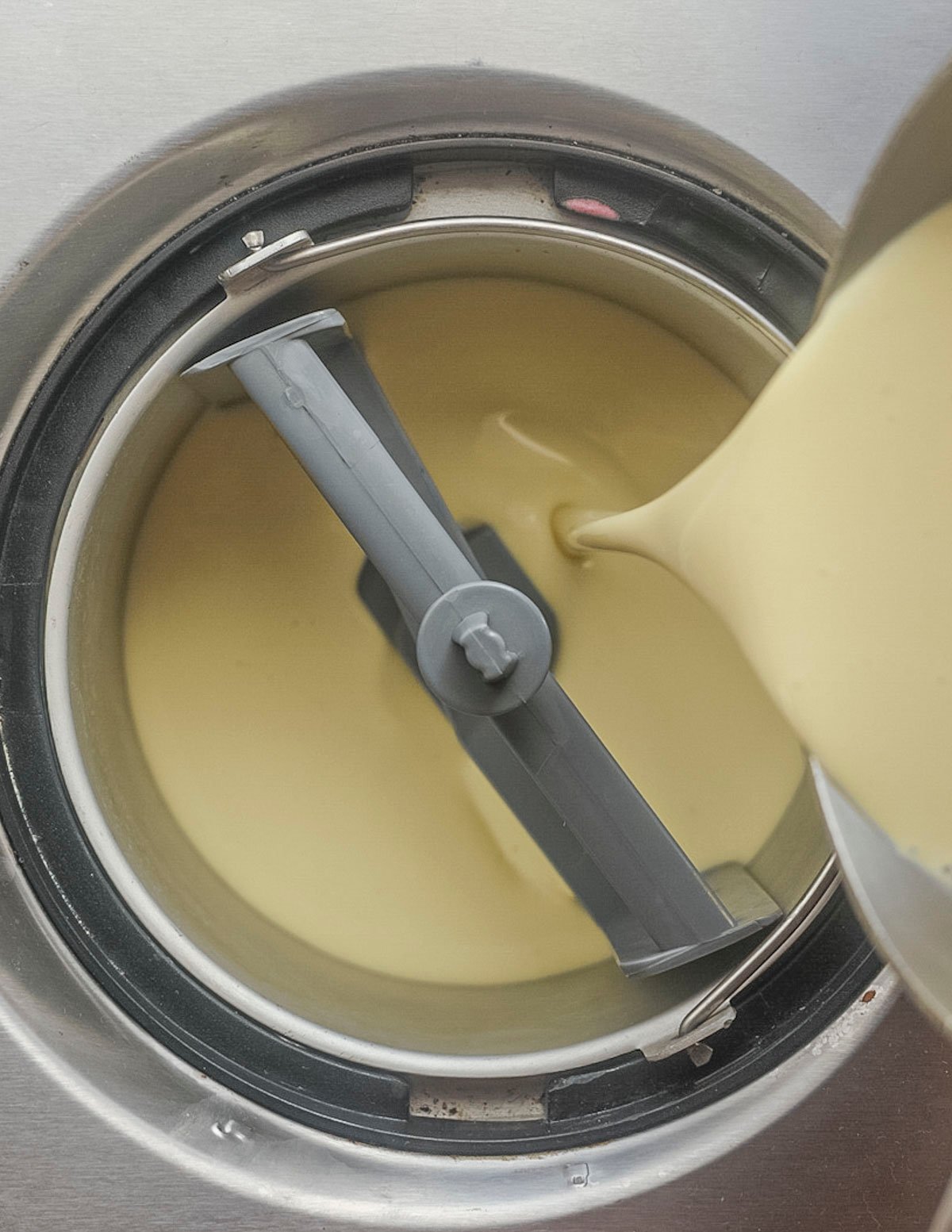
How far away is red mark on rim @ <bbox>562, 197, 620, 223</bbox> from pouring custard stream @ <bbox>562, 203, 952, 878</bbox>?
0.19 metres

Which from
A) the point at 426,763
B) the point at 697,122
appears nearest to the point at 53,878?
the point at 426,763

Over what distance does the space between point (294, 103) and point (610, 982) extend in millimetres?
657

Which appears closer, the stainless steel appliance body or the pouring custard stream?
the pouring custard stream

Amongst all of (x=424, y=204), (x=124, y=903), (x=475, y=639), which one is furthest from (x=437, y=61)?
(x=124, y=903)

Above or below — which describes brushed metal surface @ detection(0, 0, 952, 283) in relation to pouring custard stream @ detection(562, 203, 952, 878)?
above

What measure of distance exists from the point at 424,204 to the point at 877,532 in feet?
1.18

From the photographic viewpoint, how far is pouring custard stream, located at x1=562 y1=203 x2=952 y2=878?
1.65 ft

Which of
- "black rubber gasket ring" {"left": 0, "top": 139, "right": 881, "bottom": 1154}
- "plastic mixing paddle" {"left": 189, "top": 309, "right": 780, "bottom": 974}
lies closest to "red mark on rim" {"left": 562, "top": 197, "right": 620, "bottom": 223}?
"black rubber gasket ring" {"left": 0, "top": 139, "right": 881, "bottom": 1154}

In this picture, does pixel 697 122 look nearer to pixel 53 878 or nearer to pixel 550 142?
pixel 550 142

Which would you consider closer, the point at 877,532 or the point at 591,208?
the point at 877,532

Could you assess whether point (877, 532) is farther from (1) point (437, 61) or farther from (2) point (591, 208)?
(1) point (437, 61)

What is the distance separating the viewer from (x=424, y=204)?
2.10 feet

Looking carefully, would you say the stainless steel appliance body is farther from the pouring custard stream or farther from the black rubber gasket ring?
the pouring custard stream

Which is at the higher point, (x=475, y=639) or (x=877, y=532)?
(x=475, y=639)
